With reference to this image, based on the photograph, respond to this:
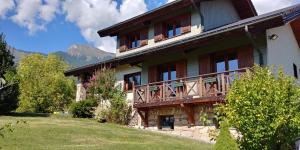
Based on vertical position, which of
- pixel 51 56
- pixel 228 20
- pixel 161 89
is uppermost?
pixel 51 56

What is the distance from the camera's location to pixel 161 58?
801 inches

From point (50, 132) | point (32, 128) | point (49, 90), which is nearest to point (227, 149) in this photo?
point (50, 132)

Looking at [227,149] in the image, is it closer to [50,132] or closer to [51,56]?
[50,132]

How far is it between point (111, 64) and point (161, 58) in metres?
4.13

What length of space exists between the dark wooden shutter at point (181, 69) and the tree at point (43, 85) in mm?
27252

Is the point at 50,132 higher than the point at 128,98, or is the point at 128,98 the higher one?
the point at 128,98

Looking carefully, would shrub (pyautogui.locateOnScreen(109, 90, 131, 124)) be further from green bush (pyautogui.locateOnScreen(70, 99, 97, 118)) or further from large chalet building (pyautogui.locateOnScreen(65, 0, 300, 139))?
green bush (pyautogui.locateOnScreen(70, 99, 97, 118))

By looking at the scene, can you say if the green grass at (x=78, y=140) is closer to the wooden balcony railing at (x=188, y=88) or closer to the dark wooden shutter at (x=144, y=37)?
the wooden balcony railing at (x=188, y=88)

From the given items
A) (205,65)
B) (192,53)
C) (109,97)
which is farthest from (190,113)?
(109,97)

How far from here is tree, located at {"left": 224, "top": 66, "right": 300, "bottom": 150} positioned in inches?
368

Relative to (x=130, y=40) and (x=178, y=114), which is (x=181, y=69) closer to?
Result: (x=178, y=114)

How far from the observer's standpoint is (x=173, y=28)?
72.9 feet

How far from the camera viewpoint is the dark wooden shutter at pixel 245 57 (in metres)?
16.4

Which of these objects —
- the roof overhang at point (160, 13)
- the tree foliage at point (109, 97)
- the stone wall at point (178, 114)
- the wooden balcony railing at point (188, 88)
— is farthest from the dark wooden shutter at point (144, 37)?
the stone wall at point (178, 114)
